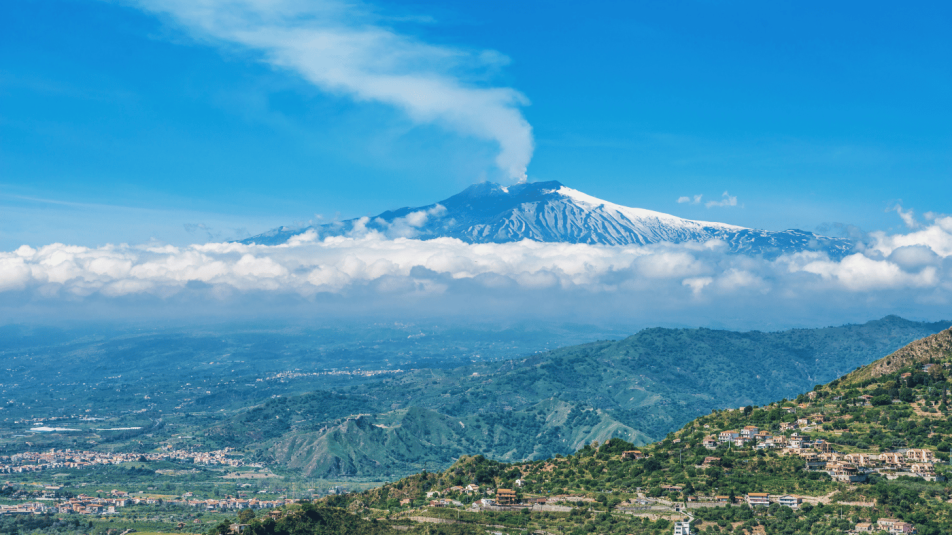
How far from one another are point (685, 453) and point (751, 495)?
16.5m

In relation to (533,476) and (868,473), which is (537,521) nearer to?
(533,476)

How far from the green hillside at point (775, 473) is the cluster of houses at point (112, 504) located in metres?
52.7

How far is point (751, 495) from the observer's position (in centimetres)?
6775

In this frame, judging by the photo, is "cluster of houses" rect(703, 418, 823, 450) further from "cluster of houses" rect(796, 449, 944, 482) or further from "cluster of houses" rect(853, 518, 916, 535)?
"cluster of houses" rect(853, 518, 916, 535)

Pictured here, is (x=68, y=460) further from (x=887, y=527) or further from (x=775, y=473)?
(x=887, y=527)

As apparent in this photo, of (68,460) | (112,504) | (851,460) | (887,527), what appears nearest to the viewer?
(887,527)

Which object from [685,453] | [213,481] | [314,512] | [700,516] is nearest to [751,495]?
[700,516]

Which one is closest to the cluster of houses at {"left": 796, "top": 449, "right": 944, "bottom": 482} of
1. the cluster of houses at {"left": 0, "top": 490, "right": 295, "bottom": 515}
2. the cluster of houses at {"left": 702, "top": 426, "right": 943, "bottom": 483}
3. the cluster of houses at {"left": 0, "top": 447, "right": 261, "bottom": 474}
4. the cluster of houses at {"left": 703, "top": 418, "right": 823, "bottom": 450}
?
the cluster of houses at {"left": 702, "top": 426, "right": 943, "bottom": 483}

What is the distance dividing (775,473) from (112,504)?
335ft

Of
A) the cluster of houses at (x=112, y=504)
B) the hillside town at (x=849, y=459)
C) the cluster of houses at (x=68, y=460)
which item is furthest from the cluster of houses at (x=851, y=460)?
the cluster of houses at (x=68, y=460)

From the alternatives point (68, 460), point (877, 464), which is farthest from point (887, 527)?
point (68, 460)

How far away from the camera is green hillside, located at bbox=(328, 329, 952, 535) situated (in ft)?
211

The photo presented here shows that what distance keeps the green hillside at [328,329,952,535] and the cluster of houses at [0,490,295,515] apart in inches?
2075

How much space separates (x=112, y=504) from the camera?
135 metres
